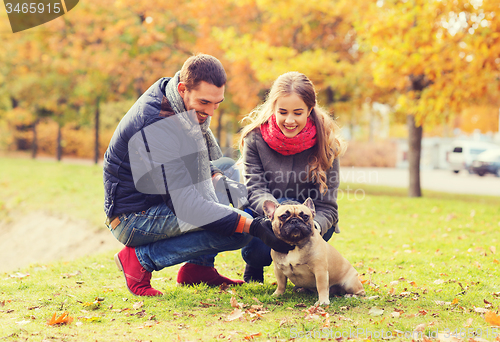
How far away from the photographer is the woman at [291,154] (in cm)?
402

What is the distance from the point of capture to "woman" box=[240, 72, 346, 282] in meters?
4.02

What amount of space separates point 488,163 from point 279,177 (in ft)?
82.3

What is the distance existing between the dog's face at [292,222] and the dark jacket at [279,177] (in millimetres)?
445

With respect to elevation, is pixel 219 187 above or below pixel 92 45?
below

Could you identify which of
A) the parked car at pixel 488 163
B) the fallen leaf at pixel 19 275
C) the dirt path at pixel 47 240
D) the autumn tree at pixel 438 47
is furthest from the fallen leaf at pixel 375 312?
the parked car at pixel 488 163

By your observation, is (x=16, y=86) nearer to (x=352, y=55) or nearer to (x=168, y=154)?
(x=352, y=55)

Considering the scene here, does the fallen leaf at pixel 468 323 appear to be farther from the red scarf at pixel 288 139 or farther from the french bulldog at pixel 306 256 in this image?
the red scarf at pixel 288 139

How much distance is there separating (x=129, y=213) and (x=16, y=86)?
2167 cm

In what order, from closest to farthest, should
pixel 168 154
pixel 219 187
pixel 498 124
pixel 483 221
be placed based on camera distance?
pixel 168 154
pixel 219 187
pixel 483 221
pixel 498 124

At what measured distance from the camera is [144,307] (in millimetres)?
3719

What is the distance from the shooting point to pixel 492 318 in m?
3.21

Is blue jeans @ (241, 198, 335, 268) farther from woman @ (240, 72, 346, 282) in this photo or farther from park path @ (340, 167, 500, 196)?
park path @ (340, 167, 500, 196)

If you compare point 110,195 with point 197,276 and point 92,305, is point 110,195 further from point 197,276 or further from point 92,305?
point 197,276

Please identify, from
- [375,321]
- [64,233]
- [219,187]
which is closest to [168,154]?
[219,187]
